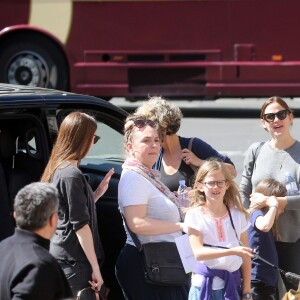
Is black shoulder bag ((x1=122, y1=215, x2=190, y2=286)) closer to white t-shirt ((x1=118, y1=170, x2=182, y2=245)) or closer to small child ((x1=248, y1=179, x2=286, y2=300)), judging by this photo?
white t-shirt ((x1=118, y1=170, x2=182, y2=245))

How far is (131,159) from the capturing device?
5.05 metres

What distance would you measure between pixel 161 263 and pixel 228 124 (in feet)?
37.5

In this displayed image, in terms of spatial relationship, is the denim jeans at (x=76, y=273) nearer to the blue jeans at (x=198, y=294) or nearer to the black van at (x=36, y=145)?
the black van at (x=36, y=145)

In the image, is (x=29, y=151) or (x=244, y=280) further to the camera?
(x=29, y=151)

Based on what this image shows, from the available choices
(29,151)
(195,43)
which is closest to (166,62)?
(195,43)

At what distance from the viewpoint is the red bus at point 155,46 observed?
50.0 ft

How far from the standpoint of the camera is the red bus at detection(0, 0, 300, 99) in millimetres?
15250

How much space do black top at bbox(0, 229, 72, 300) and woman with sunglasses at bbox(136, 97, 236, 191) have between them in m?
1.78

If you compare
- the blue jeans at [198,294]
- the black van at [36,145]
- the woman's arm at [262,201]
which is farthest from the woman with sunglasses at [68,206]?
the woman's arm at [262,201]

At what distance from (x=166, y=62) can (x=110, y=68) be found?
3.13 ft

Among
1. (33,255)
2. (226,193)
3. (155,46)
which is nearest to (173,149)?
(226,193)

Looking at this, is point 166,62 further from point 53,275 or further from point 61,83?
point 53,275

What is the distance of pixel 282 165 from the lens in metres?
5.64

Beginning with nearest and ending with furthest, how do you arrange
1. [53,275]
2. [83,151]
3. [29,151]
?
[53,275], [83,151], [29,151]
